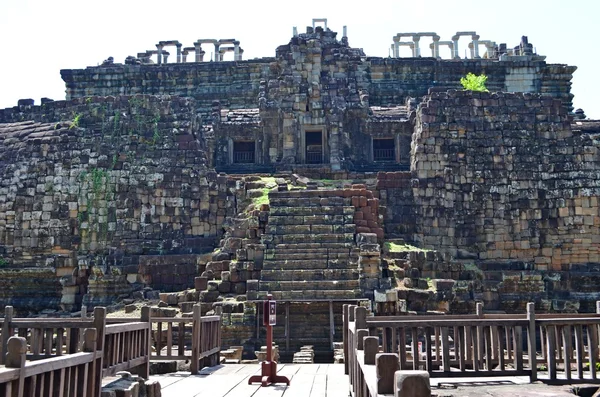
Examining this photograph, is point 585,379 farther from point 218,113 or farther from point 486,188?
point 218,113

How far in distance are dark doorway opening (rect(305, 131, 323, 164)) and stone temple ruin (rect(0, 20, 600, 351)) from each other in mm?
63

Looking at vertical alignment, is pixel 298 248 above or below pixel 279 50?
below

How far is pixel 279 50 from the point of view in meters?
31.0

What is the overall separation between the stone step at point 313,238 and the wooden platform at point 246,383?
6881mm

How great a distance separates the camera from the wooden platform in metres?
9.63

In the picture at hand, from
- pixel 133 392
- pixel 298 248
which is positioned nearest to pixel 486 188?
pixel 298 248

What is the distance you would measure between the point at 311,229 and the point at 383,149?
9.69 m

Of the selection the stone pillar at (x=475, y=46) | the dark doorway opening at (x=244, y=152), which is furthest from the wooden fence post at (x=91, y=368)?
the stone pillar at (x=475, y=46)

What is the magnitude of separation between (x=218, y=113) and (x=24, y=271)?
11.6 meters

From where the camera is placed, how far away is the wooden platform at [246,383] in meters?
9.63

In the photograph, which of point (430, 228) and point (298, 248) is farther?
point (430, 228)

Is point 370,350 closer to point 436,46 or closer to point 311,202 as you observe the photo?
point 311,202

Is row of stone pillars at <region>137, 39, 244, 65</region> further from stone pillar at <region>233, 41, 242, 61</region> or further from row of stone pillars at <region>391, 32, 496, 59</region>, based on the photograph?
row of stone pillars at <region>391, 32, 496, 59</region>

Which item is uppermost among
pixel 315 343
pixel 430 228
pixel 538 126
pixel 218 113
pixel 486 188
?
pixel 218 113
